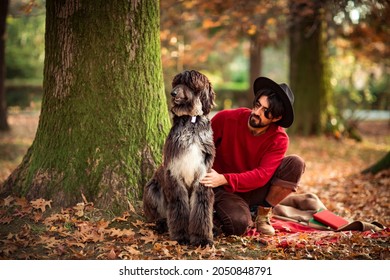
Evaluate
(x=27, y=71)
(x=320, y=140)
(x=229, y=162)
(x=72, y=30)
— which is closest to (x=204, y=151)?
(x=229, y=162)

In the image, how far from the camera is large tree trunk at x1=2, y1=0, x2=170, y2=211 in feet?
15.6

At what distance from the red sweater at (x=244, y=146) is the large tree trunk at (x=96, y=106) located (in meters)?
0.75

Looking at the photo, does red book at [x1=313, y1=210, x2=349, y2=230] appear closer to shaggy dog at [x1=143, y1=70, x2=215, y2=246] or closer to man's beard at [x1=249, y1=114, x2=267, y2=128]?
man's beard at [x1=249, y1=114, x2=267, y2=128]

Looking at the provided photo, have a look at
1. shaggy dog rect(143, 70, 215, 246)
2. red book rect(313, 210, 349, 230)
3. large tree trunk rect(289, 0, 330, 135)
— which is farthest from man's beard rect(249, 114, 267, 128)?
large tree trunk rect(289, 0, 330, 135)

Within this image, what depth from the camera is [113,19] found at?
15.6 feet

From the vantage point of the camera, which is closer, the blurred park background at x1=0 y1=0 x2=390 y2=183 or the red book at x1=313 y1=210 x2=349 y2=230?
the red book at x1=313 y1=210 x2=349 y2=230

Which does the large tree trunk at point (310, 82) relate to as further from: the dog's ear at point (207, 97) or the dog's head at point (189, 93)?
the dog's head at point (189, 93)

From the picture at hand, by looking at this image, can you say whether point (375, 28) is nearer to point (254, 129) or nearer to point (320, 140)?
point (320, 140)

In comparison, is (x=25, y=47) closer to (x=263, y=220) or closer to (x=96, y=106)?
(x=96, y=106)

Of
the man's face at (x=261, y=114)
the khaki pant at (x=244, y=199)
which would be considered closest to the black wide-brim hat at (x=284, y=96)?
the man's face at (x=261, y=114)

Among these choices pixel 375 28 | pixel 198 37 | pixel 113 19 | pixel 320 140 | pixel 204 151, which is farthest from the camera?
pixel 198 37

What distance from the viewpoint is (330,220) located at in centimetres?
522

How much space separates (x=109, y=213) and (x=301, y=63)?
1089 centimetres

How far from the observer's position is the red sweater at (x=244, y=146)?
466 centimetres
